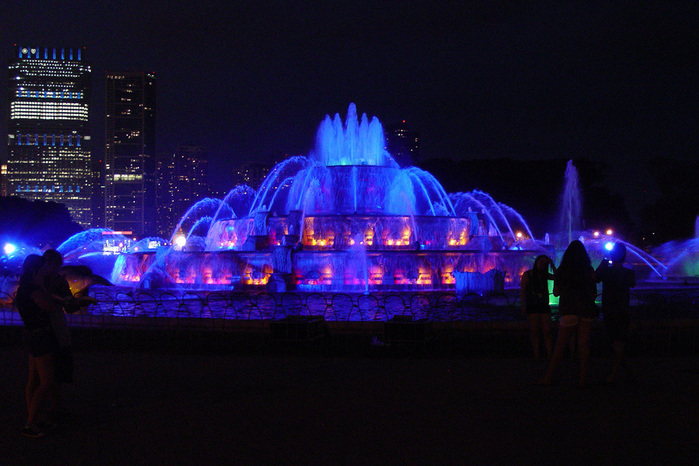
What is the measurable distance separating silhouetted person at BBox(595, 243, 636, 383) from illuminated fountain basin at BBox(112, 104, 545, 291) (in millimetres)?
12577

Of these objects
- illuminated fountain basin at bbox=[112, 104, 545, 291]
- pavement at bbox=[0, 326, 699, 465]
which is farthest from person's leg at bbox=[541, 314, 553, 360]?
illuminated fountain basin at bbox=[112, 104, 545, 291]

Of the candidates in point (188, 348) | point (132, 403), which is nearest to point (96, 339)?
point (188, 348)

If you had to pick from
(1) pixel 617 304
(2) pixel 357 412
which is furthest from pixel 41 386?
(1) pixel 617 304

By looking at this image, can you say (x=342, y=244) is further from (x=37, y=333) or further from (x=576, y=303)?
(x=37, y=333)

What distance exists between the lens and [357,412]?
6.47 meters

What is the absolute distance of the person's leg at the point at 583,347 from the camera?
24.8 ft

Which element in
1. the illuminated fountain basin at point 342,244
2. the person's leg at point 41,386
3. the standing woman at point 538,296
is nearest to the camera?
the person's leg at point 41,386

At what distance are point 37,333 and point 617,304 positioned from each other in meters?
6.48

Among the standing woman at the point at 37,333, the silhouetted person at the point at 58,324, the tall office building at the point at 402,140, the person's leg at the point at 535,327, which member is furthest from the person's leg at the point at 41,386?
the tall office building at the point at 402,140

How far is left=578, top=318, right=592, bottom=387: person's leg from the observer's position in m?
7.55

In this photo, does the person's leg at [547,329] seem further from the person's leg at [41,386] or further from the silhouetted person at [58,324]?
the person's leg at [41,386]

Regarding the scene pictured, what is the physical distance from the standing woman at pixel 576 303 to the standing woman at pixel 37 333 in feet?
17.8

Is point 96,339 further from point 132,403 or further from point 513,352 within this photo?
point 513,352

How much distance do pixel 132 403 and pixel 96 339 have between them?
522cm
